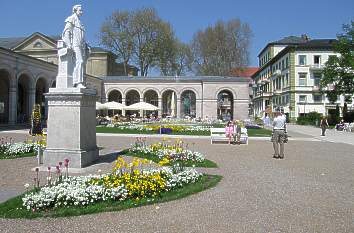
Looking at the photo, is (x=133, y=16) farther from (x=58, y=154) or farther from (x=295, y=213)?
(x=295, y=213)

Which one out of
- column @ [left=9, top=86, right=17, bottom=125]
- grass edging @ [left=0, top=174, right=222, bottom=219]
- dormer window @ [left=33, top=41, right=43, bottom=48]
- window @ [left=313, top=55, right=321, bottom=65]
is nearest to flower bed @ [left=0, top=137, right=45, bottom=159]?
grass edging @ [left=0, top=174, right=222, bottom=219]

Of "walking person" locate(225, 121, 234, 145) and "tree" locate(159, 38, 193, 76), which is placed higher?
"tree" locate(159, 38, 193, 76)

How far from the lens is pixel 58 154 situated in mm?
10305

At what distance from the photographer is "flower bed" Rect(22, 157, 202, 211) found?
6.13m

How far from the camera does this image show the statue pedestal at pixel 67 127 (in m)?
10.2

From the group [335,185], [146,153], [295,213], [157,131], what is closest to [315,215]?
[295,213]

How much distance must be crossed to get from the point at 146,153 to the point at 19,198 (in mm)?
6907

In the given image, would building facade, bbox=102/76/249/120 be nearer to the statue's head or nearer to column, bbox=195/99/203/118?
column, bbox=195/99/203/118

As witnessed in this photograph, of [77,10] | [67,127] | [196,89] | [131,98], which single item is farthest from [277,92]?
[67,127]

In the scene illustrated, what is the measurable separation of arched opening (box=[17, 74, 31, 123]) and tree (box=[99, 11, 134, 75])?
22849 mm

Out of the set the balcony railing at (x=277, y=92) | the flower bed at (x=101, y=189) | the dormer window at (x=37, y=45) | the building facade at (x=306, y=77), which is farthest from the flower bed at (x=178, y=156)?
the balcony railing at (x=277, y=92)

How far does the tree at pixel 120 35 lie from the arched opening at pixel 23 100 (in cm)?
2285

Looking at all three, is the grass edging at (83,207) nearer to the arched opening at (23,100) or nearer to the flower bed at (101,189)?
the flower bed at (101,189)

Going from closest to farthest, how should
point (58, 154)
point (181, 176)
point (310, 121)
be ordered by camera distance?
point (181, 176), point (58, 154), point (310, 121)
